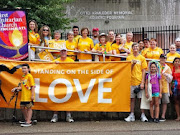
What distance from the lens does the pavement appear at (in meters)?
7.46

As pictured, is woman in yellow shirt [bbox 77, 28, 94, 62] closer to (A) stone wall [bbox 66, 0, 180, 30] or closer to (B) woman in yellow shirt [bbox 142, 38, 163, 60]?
(B) woman in yellow shirt [bbox 142, 38, 163, 60]

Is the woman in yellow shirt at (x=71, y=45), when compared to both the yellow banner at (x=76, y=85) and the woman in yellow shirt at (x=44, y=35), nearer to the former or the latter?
the woman in yellow shirt at (x=44, y=35)

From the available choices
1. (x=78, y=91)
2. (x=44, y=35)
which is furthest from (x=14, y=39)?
(x=78, y=91)

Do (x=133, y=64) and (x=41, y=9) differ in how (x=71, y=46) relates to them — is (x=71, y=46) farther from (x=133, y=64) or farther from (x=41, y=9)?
(x=41, y=9)

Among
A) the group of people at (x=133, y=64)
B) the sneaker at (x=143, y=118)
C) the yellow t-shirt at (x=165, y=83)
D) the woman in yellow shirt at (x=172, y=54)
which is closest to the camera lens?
the group of people at (x=133, y=64)

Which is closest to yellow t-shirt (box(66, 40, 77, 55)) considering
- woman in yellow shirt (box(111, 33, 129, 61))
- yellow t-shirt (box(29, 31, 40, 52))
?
yellow t-shirt (box(29, 31, 40, 52))

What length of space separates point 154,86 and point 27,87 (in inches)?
125

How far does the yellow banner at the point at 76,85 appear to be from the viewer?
866 centimetres

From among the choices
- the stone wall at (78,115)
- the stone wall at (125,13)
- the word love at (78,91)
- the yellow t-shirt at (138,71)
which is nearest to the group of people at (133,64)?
the yellow t-shirt at (138,71)

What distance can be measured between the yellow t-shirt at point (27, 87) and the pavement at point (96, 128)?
706 millimetres

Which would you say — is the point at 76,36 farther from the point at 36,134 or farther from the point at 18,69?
the point at 36,134

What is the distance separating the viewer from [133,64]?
Answer: 8.71 metres

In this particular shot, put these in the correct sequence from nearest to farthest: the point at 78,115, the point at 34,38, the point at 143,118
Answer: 1. the point at 143,118
2. the point at 78,115
3. the point at 34,38

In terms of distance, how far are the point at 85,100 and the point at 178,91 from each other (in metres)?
2.43
